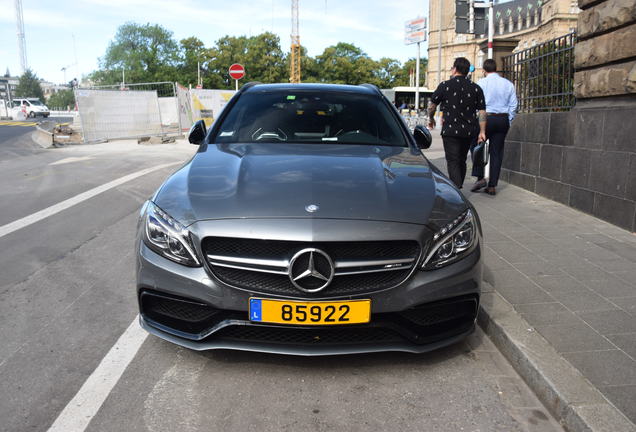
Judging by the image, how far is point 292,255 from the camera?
115 inches

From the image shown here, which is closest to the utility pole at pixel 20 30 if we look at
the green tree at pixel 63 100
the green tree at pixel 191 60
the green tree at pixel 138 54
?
the green tree at pixel 138 54

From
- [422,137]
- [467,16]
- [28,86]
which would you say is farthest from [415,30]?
[28,86]

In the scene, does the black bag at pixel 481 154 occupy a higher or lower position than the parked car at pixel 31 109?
lower

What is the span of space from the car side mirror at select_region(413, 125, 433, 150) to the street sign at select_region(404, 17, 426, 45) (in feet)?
162

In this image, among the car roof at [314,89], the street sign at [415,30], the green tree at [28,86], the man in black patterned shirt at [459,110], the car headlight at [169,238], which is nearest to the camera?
the car headlight at [169,238]

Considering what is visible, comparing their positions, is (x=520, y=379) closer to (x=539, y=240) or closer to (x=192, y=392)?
(x=192, y=392)

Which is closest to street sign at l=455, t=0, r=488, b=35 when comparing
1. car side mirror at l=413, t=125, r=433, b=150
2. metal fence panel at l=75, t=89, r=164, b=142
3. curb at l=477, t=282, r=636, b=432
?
metal fence panel at l=75, t=89, r=164, b=142

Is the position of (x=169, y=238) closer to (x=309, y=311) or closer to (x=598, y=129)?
(x=309, y=311)

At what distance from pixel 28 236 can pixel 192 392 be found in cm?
415

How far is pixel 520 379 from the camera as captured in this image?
320cm

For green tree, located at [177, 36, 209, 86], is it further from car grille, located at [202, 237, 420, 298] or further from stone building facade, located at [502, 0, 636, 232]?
car grille, located at [202, 237, 420, 298]

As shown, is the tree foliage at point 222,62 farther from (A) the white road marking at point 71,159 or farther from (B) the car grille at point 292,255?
(B) the car grille at point 292,255

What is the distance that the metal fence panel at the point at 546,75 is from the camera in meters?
8.13

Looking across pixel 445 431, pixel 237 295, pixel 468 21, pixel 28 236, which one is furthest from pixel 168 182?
pixel 468 21
